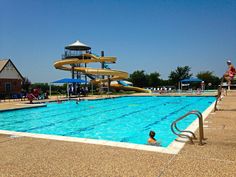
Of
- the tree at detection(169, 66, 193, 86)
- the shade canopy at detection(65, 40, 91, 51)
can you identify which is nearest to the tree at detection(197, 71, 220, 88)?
the tree at detection(169, 66, 193, 86)

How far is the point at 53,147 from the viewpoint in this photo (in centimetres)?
461

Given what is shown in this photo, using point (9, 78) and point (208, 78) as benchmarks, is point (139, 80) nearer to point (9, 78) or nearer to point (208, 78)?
point (208, 78)

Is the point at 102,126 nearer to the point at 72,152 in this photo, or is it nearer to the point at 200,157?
the point at 72,152

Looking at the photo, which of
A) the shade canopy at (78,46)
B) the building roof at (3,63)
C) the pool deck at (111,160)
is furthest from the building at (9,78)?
the pool deck at (111,160)

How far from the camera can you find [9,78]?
26.1 metres

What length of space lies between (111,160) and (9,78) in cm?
2540

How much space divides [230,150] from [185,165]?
3.71ft

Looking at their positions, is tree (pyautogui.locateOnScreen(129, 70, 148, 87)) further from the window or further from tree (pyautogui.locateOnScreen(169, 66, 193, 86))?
the window

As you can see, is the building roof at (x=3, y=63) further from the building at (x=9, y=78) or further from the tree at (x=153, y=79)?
the tree at (x=153, y=79)

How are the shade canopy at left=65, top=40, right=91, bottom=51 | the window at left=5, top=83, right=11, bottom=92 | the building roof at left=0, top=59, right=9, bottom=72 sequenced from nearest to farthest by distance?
the building roof at left=0, top=59, right=9, bottom=72 < the window at left=5, top=83, right=11, bottom=92 < the shade canopy at left=65, top=40, right=91, bottom=51

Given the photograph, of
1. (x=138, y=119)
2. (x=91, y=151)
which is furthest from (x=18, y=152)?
(x=138, y=119)

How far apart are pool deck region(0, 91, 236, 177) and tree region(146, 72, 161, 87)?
5053 centimetres

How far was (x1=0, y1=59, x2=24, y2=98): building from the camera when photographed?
2518 centimetres

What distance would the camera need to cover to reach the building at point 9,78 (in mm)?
25183
